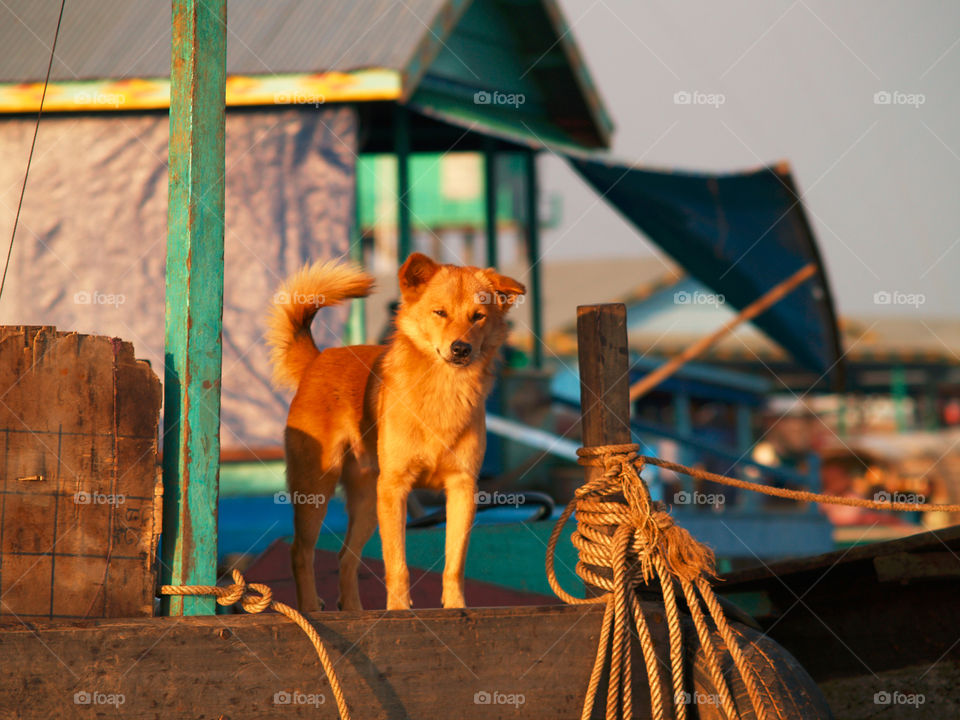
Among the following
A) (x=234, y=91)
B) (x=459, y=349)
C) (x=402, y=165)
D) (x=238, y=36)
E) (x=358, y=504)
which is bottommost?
(x=358, y=504)

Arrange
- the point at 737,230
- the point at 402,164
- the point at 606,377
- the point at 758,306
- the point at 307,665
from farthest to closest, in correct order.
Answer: the point at 758,306
the point at 737,230
the point at 402,164
the point at 606,377
the point at 307,665

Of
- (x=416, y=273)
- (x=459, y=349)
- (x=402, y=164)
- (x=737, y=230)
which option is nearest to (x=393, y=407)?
(x=459, y=349)

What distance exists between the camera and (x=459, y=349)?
372cm

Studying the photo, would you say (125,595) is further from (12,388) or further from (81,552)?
(12,388)

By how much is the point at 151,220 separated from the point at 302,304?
4013mm

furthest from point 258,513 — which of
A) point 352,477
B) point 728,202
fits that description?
point 728,202

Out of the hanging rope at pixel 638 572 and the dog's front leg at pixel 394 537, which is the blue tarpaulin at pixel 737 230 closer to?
the dog's front leg at pixel 394 537

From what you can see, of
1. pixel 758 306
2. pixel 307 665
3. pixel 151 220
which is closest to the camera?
pixel 307 665

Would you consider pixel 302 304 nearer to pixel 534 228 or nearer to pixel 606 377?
pixel 606 377

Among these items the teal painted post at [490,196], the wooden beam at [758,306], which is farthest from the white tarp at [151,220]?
the wooden beam at [758,306]

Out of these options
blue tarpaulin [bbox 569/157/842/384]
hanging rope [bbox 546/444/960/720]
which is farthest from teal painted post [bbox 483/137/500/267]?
hanging rope [bbox 546/444/960/720]

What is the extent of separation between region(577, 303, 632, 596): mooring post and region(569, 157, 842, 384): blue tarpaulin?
5.82 m

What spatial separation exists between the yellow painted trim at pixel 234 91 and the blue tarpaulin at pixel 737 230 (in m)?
2.25

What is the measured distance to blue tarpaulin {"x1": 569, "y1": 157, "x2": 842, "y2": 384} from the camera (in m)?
8.81
